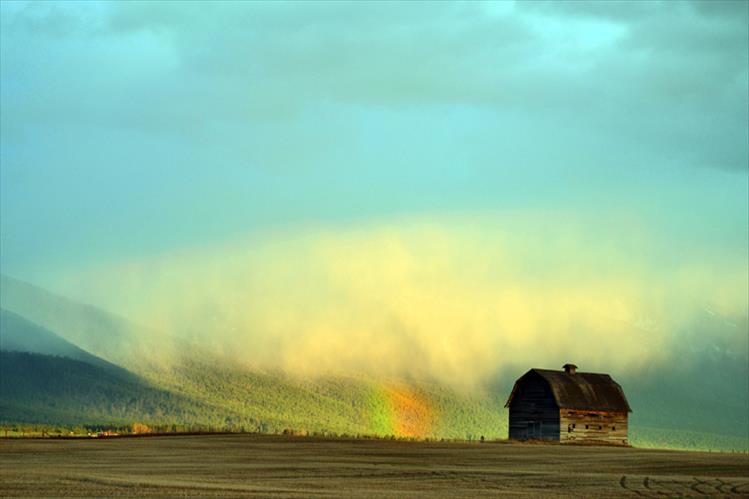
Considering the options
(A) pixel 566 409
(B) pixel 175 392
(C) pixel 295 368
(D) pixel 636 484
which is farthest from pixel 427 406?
(D) pixel 636 484

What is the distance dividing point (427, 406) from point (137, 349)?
51208 millimetres

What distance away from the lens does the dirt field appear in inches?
1529

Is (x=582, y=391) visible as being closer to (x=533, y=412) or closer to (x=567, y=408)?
(x=567, y=408)

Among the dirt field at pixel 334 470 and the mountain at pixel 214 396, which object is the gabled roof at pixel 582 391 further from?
the mountain at pixel 214 396

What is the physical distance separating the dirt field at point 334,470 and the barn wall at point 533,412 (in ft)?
72.8

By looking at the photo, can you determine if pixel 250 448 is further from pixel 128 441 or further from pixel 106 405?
pixel 106 405

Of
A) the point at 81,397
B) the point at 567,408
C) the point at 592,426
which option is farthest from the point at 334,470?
the point at 81,397

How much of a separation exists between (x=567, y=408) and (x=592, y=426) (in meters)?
3.34

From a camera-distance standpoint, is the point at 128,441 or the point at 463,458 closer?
the point at 463,458

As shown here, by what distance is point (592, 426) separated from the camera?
Answer: 9806 cm

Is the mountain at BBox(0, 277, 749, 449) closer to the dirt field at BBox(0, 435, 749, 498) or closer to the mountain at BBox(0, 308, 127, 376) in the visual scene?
→ the mountain at BBox(0, 308, 127, 376)

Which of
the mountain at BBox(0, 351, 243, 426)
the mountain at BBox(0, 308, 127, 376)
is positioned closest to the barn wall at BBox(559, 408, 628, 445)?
the mountain at BBox(0, 351, 243, 426)

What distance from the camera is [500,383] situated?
18988 centimetres

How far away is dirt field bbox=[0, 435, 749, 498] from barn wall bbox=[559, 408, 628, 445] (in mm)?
21401
